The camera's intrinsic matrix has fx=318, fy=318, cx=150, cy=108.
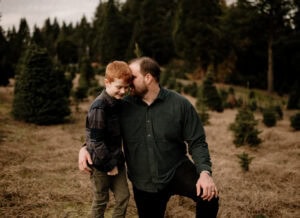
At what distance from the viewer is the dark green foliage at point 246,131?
8.66 m

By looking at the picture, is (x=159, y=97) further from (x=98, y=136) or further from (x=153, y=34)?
(x=153, y=34)

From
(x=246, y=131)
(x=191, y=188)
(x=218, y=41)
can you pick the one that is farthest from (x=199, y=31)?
(x=191, y=188)

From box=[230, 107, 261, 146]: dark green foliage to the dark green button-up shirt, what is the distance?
578 centimetres

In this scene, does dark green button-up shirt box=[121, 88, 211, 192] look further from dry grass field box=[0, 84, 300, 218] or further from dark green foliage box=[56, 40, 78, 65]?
dark green foliage box=[56, 40, 78, 65]

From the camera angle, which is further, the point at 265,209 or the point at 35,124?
the point at 35,124

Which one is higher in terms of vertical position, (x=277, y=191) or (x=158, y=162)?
(x=158, y=162)

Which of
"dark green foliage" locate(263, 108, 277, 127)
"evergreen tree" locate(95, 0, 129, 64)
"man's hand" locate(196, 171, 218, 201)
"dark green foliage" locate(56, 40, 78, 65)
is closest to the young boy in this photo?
"man's hand" locate(196, 171, 218, 201)

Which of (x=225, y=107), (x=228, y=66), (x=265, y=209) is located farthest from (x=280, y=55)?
(x=265, y=209)

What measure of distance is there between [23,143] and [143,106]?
5616 millimetres

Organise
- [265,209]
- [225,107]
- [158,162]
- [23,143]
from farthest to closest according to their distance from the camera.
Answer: [225,107] < [23,143] < [265,209] < [158,162]

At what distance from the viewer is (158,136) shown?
328 centimetres

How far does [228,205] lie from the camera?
15.9 ft

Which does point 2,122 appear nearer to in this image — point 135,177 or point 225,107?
point 135,177

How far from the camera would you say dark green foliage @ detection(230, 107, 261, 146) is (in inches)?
341
